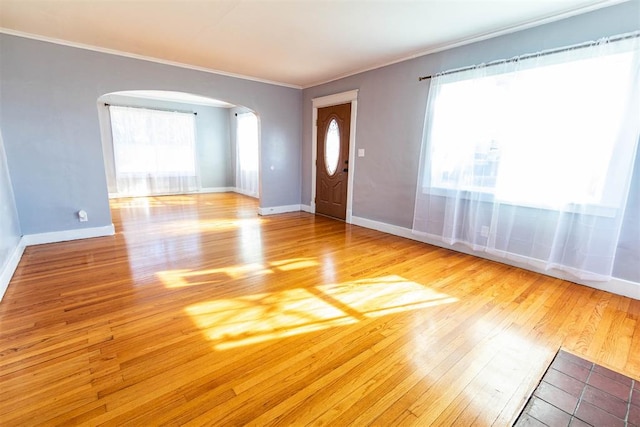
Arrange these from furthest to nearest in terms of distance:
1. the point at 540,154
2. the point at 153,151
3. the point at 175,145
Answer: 1. the point at 175,145
2. the point at 153,151
3. the point at 540,154

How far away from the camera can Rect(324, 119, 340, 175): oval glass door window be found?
5.41 m

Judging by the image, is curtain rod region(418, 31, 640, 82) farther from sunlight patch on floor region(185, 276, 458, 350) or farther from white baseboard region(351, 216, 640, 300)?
sunlight patch on floor region(185, 276, 458, 350)

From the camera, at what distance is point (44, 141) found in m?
3.69

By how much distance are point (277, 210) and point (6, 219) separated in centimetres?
392

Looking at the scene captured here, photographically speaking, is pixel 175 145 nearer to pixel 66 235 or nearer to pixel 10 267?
pixel 66 235

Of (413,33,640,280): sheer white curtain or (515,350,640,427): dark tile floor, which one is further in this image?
(413,33,640,280): sheer white curtain

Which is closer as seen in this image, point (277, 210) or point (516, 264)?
point (516, 264)

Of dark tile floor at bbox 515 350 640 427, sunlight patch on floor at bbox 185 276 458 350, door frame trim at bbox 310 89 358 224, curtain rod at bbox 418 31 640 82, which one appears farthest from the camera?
door frame trim at bbox 310 89 358 224

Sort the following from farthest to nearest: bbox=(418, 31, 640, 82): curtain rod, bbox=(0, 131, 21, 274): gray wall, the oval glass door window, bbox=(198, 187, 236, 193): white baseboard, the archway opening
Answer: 1. bbox=(198, 187, 236, 193): white baseboard
2. the archway opening
3. the oval glass door window
4. bbox=(0, 131, 21, 274): gray wall
5. bbox=(418, 31, 640, 82): curtain rod

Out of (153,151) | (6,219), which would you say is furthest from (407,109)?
(153,151)

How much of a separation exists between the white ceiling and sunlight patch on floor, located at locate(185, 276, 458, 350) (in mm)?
2621

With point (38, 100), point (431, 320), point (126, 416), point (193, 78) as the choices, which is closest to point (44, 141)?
point (38, 100)

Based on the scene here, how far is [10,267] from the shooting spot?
285 centimetres

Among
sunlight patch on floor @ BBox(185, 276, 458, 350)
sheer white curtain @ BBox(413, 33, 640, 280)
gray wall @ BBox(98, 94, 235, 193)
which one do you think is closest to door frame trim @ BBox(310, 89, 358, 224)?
sheer white curtain @ BBox(413, 33, 640, 280)
